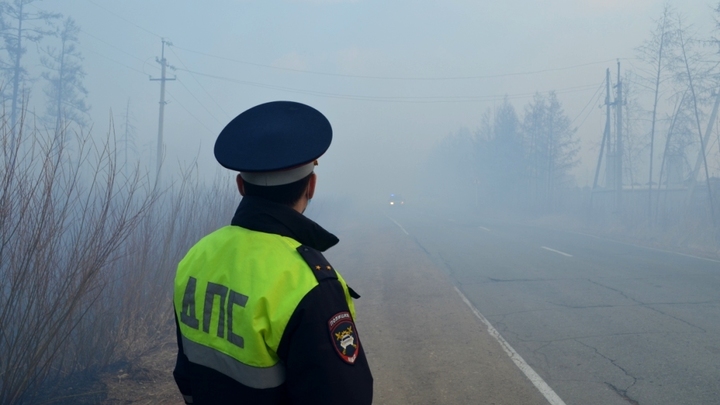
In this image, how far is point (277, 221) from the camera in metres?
1.74

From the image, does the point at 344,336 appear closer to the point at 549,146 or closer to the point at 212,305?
the point at 212,305

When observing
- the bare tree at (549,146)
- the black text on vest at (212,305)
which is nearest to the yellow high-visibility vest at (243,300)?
the black text on vest at (212,305)

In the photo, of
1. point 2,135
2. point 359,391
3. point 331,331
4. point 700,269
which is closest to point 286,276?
point 331,331

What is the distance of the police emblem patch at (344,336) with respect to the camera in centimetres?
155

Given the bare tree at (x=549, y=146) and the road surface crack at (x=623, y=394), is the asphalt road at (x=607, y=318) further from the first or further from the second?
the bare tree at (x=549, y=146)

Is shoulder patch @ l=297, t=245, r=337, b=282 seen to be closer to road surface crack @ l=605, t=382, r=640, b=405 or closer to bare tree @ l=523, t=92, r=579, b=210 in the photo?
road surface crack @ l=605, t=382, r=640, b=405

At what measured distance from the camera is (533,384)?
5.25 m

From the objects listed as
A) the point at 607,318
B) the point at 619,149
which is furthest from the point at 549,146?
the point at 607,318

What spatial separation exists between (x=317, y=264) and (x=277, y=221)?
0.21 meters

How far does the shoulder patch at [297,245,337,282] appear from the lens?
5.24ft

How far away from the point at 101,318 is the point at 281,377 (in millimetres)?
4871

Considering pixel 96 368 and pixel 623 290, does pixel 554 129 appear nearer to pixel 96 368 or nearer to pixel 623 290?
pixel 623 290

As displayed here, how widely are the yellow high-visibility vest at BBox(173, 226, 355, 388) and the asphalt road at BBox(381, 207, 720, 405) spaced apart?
13.2ft

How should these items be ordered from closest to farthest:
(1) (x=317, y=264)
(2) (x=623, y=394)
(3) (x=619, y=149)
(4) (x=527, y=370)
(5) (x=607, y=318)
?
(1) (x=317, y=264)
(2) (x=623, y=394)
(4) (x=527, y=370)
(5) (x=607, y=318)
(3) (x=619, y=149)
